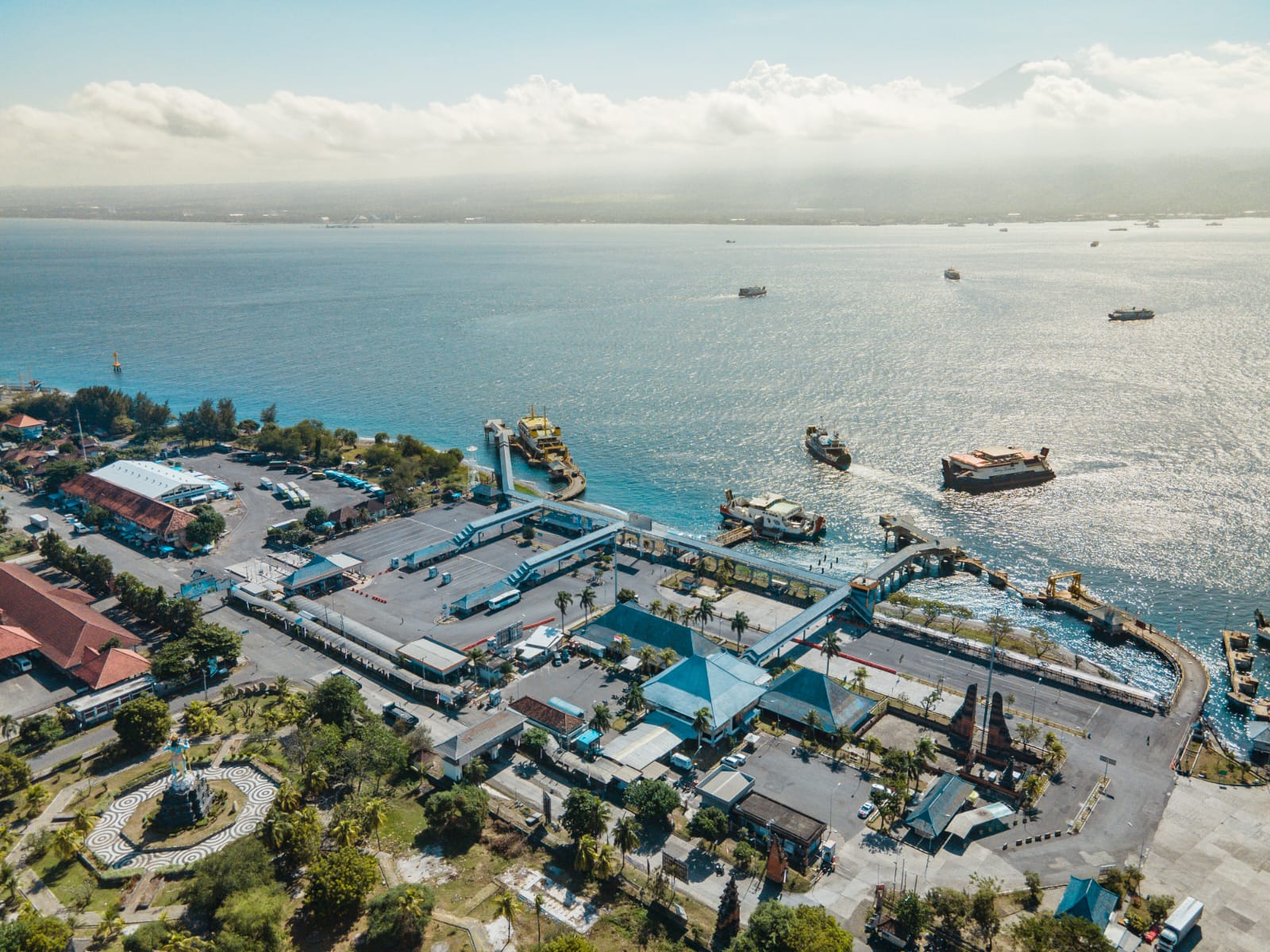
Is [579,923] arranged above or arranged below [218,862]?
below

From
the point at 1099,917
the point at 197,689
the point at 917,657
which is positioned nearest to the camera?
the point at 1099,917

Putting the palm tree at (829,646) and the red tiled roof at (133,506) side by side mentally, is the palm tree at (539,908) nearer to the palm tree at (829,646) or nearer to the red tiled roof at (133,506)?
the palm tree at (829,646)

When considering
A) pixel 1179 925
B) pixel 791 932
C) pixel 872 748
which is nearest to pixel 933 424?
pixel 872 748

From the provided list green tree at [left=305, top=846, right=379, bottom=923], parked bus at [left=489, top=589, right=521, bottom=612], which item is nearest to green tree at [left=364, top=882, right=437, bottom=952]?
green tree at [left=305, top=846, right=379, bottom=923]

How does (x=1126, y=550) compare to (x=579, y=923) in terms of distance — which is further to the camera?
(x=1126, y=550)

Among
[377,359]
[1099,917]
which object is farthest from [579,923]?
[377,359]

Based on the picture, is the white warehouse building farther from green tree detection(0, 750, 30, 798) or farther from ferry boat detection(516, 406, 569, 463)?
green tree detection(0, 750, 30, 798)

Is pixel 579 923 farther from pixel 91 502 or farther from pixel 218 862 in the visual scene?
pixel 91 502

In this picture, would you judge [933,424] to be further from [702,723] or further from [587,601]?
[702,723]

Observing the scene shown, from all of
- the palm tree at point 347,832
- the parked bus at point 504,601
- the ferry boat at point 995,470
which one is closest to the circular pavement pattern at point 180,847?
the palm tree at point 347,832
